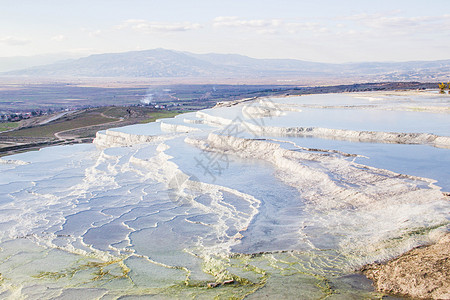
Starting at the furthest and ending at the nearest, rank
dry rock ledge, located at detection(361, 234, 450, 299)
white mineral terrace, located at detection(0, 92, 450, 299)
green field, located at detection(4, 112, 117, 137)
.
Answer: green field, located at detection(4, 112, 117, 137), white mineral terrace, located at detection(0, 92, 450, 299), dry rock ledge, located at detection(361, 234, 450, 299)

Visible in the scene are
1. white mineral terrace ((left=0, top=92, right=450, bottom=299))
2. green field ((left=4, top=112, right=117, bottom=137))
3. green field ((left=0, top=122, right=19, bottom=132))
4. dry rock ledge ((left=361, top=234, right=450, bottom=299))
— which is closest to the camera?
dry rock ledge ((left=361, top=234, right=450, bottom=299))

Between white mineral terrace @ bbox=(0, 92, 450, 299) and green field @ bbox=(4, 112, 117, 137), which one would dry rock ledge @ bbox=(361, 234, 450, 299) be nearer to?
white mineral terrace @ bbox=(0, 92, 450, 299)

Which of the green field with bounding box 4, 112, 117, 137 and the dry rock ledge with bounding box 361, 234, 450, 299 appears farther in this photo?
the green field with bounding box 4, 112, 117, 137

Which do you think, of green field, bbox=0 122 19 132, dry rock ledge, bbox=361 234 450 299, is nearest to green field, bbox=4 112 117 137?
green field, bbox=0 122 19 132

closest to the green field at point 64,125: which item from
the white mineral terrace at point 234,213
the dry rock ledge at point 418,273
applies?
the white mineral terrace at point 234,213

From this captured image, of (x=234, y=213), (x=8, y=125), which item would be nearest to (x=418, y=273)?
(x=234, y=213)

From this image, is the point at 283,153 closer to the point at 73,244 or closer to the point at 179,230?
the point at 179,230

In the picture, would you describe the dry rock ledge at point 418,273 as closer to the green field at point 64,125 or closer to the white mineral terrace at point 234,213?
the white mineral terrace at point 234,213
